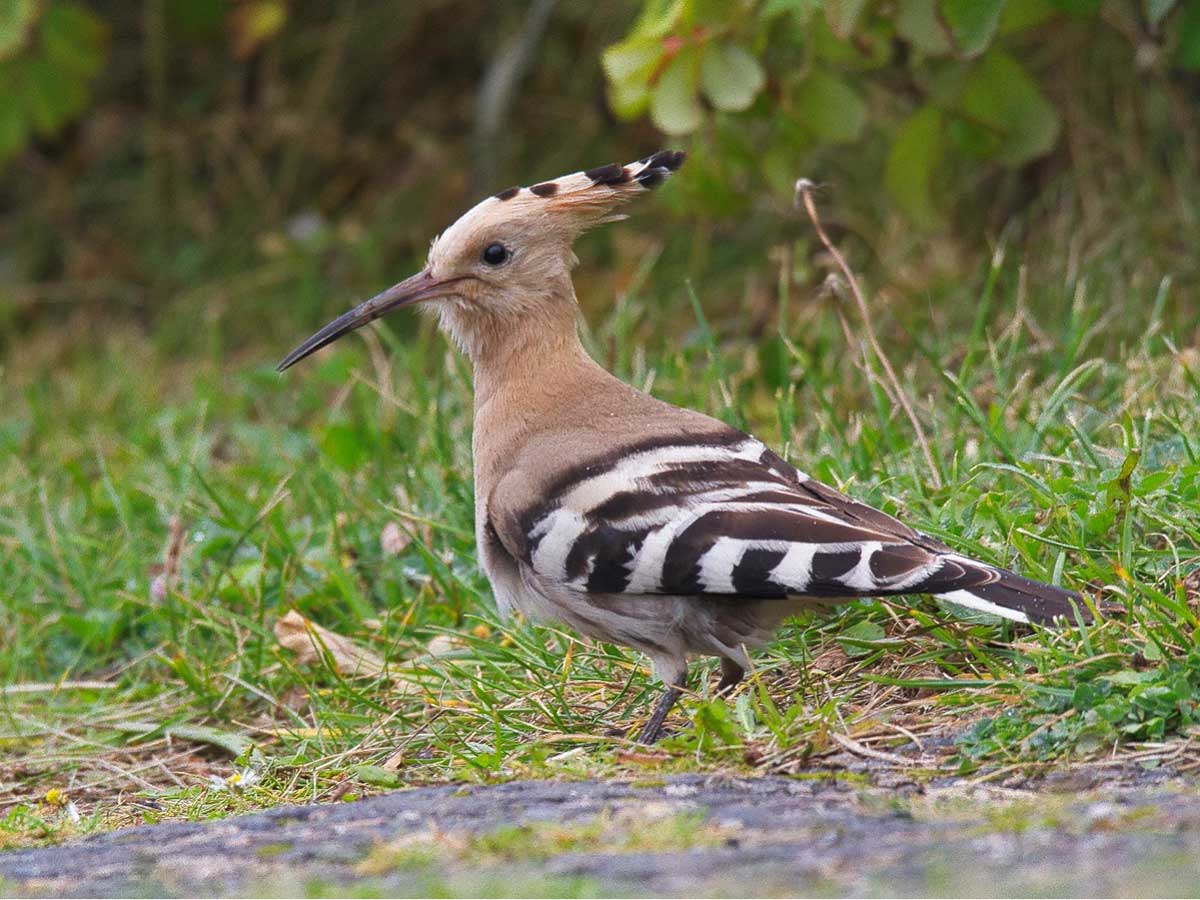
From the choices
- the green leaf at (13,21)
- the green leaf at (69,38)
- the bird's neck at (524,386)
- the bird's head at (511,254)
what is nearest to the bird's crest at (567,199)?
the bird's head at (511,254)

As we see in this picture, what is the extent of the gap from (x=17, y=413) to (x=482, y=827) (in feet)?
14.2

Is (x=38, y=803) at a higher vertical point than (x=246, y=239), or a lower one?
lower

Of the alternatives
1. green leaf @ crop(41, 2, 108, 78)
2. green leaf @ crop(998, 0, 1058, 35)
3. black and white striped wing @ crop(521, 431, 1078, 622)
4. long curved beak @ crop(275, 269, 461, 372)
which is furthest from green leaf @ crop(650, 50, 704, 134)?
green leaf @ crop(41, 2, 108, 78)

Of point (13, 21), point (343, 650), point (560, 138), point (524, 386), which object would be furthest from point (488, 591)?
point (560, 138)

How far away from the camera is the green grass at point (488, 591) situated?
2.85 m

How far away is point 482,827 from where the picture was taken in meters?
2.41

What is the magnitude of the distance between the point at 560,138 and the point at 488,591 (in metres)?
3.91

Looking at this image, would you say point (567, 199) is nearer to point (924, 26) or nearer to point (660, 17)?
point (660, 17)

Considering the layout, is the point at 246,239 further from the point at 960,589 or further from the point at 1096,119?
the point at 960,589

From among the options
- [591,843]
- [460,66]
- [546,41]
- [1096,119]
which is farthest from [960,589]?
[460,66]

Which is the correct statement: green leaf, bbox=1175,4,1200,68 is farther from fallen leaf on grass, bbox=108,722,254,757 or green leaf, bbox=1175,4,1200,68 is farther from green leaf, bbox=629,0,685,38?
fallen leaf on grass, bbox=108,722,254,757

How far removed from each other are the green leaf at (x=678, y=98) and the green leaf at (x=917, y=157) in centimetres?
82

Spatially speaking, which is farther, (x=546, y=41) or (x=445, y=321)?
(x=546, y=41)

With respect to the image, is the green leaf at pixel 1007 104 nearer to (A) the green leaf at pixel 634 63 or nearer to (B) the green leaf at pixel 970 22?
(B) the green leaf at pixel 970 22
